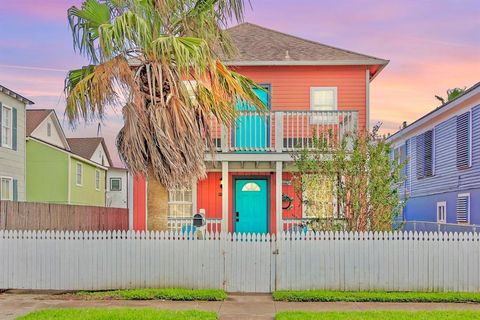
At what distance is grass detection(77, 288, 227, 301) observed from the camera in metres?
10.6

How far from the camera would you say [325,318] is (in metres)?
8.77

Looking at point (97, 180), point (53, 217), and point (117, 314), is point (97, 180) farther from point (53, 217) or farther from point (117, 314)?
point (117, 314)

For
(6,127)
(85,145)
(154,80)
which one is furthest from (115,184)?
(154,80)

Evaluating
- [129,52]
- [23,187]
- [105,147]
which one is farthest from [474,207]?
[105,147]

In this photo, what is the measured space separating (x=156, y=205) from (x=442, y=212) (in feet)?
44.1

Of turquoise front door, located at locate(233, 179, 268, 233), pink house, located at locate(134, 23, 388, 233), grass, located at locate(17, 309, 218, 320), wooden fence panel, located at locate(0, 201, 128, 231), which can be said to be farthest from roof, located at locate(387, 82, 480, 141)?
grass, located at locate(17, 309, 218, 320)

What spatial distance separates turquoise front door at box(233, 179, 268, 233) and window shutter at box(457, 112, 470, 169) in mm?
6852

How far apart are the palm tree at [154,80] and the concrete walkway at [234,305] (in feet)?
8.86

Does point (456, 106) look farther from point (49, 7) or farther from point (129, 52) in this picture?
point (49, 7)

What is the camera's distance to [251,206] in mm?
16969

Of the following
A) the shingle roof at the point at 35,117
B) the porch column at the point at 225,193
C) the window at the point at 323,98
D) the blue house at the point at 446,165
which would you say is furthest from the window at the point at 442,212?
the shingle roof at the point at 35,117

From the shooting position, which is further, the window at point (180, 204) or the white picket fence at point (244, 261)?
the window at point (180, 204)

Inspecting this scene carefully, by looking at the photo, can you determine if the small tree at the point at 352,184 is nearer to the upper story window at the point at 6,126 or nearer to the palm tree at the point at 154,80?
the palm tree at the point at 154,80

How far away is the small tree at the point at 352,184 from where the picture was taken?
12.4 metres
